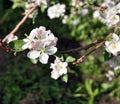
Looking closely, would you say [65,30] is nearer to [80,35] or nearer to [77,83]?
[80,35]

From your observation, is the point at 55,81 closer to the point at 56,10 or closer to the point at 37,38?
the point at 56,10

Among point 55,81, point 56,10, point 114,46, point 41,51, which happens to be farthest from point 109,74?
point 41,51

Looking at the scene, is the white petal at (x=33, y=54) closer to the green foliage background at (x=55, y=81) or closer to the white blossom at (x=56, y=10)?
the white blossom at (x=56, y=10)

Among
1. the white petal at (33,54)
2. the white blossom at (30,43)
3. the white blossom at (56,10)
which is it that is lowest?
the white petal at (33,54)

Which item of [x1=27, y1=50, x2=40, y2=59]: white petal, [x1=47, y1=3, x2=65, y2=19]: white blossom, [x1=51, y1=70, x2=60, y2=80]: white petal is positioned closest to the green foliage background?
[x1=47, y1=3, x2=65, y2=19]: white blossom

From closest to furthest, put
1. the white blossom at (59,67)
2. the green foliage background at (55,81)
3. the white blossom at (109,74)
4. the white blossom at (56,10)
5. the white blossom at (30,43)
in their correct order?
1. the white blossom at (30,43)
2. the white blossom at (59,67)
3. the white blossom at (56,10)
4. the green foliage background at (55,81)
5. the white blossom at (109,74)

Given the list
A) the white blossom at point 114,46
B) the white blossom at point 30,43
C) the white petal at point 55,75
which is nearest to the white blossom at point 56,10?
the white petal at point 55,75

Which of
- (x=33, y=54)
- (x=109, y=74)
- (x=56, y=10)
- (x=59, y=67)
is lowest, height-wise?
(x=33, y=54)

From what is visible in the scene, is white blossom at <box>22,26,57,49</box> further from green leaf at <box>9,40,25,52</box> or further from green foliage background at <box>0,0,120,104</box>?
green foliage background at <box>0,0,120,104</box>
